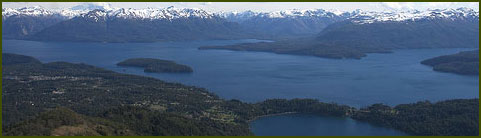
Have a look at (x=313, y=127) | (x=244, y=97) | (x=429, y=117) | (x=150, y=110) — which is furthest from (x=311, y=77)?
(x=150, y=110)

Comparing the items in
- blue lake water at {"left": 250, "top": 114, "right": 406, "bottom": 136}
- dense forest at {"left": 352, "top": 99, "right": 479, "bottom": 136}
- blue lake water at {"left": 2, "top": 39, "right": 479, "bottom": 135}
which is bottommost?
blue lake water at {"left": 250, "top": 114, "right": 406, "bottom": 136}

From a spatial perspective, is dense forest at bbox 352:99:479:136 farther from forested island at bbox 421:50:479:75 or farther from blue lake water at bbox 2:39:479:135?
forested island at bbox 421:50:479:75

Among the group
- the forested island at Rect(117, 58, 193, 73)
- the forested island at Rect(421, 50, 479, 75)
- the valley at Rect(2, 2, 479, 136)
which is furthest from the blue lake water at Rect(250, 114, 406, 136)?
the forested island at Rect(421, 50, 479, 75)

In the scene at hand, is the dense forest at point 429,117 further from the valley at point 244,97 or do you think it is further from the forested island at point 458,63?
the forested island at point 458,63

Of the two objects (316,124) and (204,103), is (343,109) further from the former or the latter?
(204,103)

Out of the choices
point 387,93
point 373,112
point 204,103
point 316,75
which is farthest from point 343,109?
point 316,75
